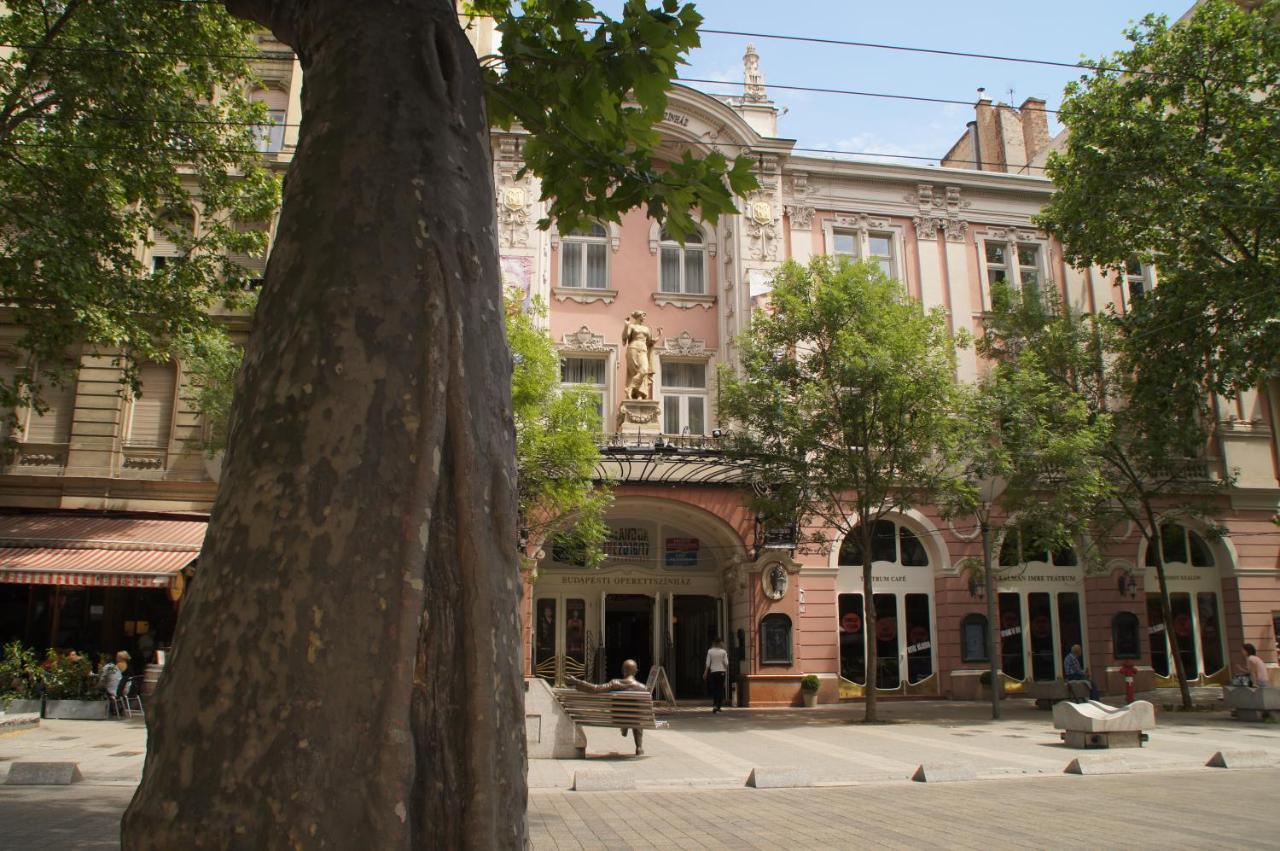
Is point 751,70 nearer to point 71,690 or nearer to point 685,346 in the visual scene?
point 685,346

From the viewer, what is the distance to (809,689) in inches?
829

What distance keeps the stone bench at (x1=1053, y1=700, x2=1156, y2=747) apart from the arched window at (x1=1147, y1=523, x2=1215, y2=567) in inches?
551

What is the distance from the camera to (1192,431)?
20781 mm

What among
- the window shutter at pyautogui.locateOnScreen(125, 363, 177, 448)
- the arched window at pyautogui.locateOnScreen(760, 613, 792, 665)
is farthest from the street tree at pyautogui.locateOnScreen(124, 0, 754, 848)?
the window shutter at pyautogui.locateOnScreen(125, 363, 177, 448)

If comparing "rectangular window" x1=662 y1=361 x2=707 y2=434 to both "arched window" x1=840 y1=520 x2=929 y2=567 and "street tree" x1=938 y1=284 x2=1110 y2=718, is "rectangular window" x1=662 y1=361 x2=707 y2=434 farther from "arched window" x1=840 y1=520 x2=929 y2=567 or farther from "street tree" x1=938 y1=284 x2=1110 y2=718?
"street tree" x1=938 y1=284 x2=1110 y2=718

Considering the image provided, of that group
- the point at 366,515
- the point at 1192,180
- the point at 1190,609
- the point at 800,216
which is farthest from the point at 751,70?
the point at 366,515

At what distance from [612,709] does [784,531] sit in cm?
1063

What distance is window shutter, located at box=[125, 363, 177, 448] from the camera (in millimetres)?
20700

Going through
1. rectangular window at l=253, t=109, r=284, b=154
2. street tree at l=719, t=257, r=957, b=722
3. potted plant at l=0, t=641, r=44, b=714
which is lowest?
potted plant at l=0, t=641, r=44, b=714

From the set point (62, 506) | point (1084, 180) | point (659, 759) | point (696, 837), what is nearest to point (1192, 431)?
point (1084, 180)

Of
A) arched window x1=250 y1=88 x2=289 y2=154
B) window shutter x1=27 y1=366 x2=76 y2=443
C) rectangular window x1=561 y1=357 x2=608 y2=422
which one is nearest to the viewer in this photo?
window shutter x1=27 y1=366 x2=76 y2=443

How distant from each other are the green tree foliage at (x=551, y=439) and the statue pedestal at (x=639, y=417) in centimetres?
273

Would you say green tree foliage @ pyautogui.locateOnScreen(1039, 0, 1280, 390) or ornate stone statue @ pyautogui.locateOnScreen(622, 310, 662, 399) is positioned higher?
green tree foliage @ pyautogui.locateOnScreen(1039, 0, 1280, 390)

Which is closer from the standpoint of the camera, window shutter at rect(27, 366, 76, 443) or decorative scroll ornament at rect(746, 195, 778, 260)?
window shutter at rect(27, 366, 76, 443)
